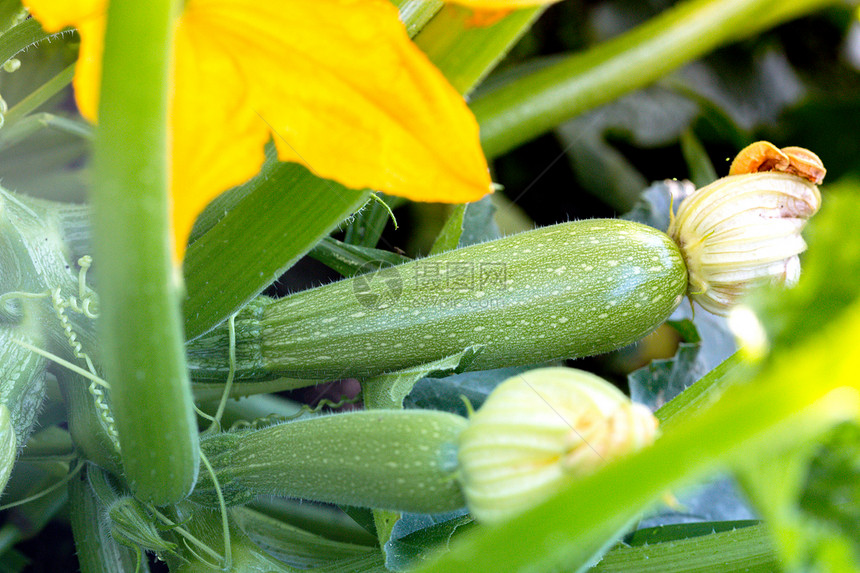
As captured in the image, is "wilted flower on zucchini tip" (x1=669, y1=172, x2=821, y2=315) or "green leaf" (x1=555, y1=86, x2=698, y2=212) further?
"green leaf" (x1=555, y1=86, x2=698, y2=212)

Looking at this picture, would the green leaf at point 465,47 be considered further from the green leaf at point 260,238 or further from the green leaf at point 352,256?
the green leaf at point 352,256

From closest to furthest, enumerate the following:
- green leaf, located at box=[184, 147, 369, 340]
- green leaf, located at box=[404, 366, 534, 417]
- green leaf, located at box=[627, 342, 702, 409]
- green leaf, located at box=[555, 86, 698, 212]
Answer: green leaf, located at box=[184, 147, 369, 340], green leaf, located at box=[404, 366, 534, 417], green leaf, located at box=[627, 342, 702, 409], green leaf, located at box=[555, 86, 698, 212]

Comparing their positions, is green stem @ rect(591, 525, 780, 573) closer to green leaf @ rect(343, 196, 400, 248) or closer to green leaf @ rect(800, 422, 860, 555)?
green leaf @ rect(800, 422, 860, 555)

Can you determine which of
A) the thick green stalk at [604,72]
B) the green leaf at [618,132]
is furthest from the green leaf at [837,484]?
the green leaf at [618,132]

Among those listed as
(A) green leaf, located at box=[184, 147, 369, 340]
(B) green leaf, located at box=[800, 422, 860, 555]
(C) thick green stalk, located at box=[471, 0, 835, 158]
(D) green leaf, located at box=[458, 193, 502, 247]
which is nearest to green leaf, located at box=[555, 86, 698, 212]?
(C) thick green stalk, located at box=[471, 0, 835, 158]

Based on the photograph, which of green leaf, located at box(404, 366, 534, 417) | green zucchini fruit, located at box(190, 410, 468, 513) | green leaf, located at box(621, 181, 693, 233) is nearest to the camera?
green zucchini fruit, located at box(190, 410, 468, 513)

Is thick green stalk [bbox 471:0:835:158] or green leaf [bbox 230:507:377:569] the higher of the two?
thick green stalk [bbox 471:0:835:158]
